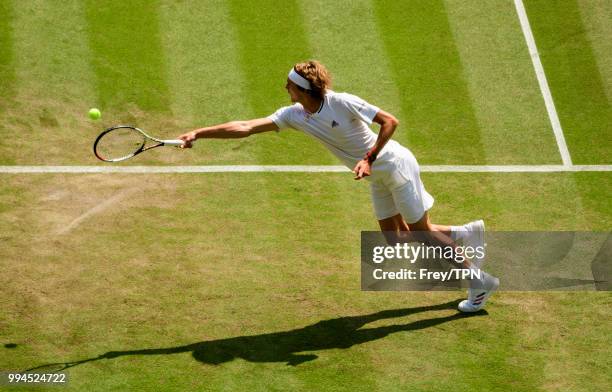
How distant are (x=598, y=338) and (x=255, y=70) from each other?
244 inches

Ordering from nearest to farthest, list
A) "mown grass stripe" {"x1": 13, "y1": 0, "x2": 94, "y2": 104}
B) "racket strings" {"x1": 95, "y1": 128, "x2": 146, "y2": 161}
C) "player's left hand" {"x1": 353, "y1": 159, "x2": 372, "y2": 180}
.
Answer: "player's left hand" {"x1": 353, "y1": 159, "x2": 372, "y2": 180} < "racket strings" {"x1": 95, "y1": 128, "x2": 146, "y2": 161} < "mown grass stripe" {"x1": 13, "y1": 0, "x2": 94, "y2": 104}

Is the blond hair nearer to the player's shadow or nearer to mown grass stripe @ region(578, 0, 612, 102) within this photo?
the player's shadow

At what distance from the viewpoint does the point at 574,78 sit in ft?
44.9

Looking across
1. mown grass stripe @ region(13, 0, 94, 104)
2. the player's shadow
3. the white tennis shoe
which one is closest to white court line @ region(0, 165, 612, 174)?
mown grass stripe @ region(13, 0, 94, 104)

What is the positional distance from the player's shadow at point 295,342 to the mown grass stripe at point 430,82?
3.17 metres

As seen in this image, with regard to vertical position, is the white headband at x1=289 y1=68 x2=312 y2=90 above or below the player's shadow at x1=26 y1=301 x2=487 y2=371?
above

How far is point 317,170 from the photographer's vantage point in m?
12.3

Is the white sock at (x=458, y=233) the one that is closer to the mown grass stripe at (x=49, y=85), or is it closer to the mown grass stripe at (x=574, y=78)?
the mown grass stripe at (x=574, y=78)

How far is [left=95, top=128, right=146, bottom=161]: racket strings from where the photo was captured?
39.2ft

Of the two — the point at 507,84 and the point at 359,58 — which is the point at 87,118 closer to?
the point at 359,58

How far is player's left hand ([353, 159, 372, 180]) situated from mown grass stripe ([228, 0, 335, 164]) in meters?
3.19

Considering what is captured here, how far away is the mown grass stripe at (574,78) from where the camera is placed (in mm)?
12742

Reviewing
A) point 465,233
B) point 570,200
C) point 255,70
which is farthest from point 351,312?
point 255,70

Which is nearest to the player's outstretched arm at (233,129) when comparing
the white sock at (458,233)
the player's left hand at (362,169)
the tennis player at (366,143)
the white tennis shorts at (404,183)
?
the tennis player at (366,143)
